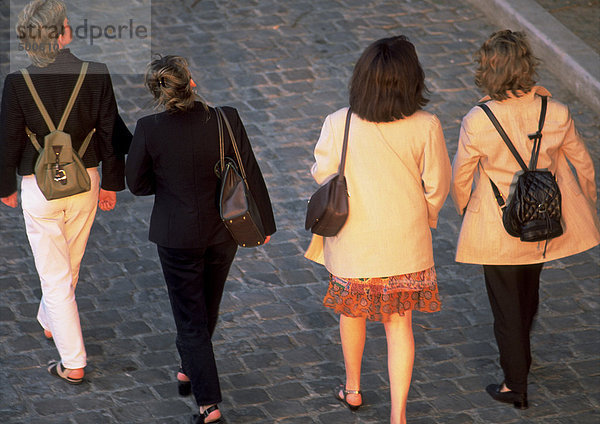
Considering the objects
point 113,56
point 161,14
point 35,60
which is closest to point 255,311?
point 35,60

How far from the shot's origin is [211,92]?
29.2 ft

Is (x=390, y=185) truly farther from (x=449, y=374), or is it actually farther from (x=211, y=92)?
(x=211, y=92)

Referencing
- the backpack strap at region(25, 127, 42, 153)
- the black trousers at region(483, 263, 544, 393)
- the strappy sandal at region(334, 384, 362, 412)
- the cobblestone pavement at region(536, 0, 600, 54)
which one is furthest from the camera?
the cobblestone pavement at region(536, 0, 600, 54)

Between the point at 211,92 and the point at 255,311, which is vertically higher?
the point at 211,92

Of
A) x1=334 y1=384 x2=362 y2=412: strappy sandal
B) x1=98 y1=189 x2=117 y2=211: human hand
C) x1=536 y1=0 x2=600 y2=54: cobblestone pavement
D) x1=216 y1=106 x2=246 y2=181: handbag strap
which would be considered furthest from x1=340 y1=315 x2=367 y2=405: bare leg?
x1=536 y1=0 x2=600 y2=54: cobblestone pavement

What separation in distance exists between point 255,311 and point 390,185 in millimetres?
1837

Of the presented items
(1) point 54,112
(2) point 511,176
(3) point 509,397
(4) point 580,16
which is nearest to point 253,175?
(1) point 54,112

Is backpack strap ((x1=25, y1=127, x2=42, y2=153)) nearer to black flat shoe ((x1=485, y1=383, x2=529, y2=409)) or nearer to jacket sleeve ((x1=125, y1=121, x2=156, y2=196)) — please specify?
jacket sleeve ((x1=125, y1=121, x2=156, y2=196))

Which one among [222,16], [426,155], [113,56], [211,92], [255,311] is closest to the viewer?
[426,155]

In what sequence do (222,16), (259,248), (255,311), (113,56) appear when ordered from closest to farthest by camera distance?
(255,311) → (259,248) → (113,56) → (222,16)

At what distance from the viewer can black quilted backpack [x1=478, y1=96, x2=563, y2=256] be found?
4.95 metres

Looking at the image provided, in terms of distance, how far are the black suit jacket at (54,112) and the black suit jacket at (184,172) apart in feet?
1.55

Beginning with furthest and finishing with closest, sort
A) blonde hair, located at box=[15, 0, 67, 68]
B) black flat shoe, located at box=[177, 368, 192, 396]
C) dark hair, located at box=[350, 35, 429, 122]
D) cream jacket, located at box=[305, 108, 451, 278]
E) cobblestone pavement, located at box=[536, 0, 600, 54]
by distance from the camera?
cobblestone pavement, located at box=[536, 0, 600, 54], black flat shoe, located at box=[177, 368, 192, 396], blonde hair, located at box=[15, 0, 67, 68], cream jacket, located at box=[305, 108, 451, 278], dark hair, located at box=[350, 35, 429, 122]

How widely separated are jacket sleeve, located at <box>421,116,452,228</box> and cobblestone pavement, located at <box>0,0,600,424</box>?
1263 millimetres
